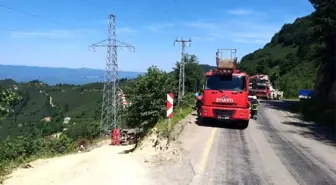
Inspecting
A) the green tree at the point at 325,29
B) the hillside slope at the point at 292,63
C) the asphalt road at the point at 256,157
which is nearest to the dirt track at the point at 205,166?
the asphalt road at the point at 256,157

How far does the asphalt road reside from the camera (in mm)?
9672

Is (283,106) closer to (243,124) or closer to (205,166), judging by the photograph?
(243,124)

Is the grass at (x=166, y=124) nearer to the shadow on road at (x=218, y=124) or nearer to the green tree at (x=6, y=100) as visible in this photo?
the shadow on road at (x=218, y=124)

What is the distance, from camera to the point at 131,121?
28.7 metres

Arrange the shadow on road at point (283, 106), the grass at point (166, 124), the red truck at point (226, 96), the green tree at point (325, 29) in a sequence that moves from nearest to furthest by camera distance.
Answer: the grass at point (166, 124) < the red truck at point (226, 96) < the green tree at point (325, 29) < the shadow on road at point (283, 106)

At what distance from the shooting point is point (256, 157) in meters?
12.3

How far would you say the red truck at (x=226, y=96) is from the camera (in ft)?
60.3

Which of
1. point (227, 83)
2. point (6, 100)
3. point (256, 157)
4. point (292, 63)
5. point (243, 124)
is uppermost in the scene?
point (292, 63)

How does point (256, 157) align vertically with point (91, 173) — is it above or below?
above

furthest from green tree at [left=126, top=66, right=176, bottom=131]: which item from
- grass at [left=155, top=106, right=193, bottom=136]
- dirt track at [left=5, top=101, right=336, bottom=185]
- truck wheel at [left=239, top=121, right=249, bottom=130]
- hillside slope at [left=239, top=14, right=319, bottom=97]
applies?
hillside slope at [left=239, top=14, right=319, bottom=97]

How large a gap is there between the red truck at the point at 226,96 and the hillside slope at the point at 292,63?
19448 millimetres

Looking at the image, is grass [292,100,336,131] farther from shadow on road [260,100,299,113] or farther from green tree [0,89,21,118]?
green tree [0,89,21,118]

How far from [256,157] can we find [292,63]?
329ft

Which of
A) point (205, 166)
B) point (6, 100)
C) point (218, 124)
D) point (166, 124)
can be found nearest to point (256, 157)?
point (205, 166)
